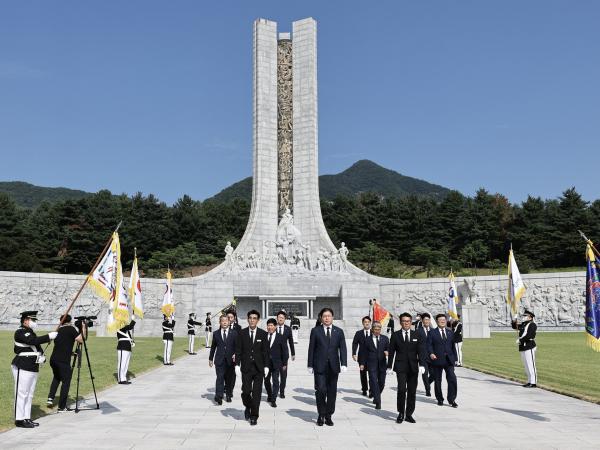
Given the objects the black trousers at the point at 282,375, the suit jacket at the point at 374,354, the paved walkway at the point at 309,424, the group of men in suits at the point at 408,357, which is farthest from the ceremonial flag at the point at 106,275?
the suit jacket at the point at 374,354

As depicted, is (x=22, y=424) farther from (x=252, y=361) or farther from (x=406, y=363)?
(x=406, y=363)

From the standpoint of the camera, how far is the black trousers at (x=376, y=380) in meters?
8.66

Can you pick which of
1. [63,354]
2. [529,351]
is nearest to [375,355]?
[529,351]

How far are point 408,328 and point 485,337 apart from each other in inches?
750

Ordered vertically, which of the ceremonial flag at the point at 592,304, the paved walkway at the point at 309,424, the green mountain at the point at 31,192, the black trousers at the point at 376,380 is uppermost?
the green mountain at the point at 31,192

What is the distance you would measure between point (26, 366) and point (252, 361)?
2.80 m

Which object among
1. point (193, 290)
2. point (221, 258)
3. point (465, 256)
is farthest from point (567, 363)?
point (221, 258)

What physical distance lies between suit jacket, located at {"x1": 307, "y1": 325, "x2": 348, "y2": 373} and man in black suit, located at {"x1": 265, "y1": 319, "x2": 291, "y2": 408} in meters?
1.51

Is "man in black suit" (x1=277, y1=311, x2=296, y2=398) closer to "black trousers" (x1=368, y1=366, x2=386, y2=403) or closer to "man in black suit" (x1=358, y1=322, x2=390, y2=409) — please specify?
"man in black suit" (x1=358, y1=322, x2=390, y2=409)

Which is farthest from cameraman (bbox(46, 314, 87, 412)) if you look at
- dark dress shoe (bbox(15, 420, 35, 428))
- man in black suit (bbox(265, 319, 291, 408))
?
man in black suit (bbox(265, 319, 291, 408))

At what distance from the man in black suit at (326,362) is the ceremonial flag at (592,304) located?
3.76 metres

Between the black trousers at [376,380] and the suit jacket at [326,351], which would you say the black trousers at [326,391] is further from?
the black trousers at [376,380]

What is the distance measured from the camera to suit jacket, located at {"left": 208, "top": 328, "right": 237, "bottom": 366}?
9.15 m

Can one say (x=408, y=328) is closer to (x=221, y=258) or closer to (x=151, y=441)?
(x=151, y=441)
